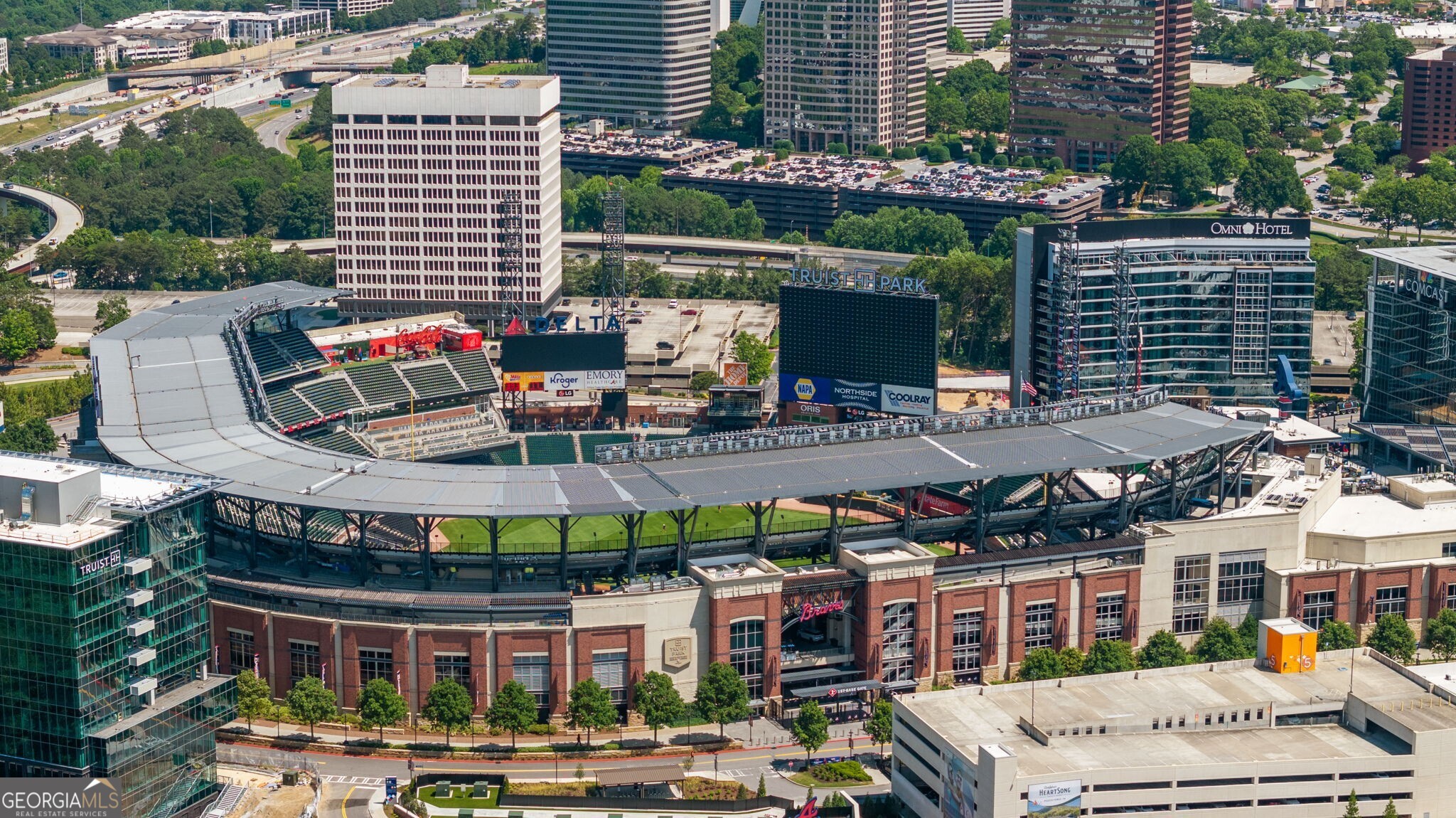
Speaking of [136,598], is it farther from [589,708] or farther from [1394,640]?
[1394,640]

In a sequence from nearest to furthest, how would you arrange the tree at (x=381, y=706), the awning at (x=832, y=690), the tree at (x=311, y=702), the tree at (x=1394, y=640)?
the tree at (x=381, y=706)
the tree at (x=311, y=702)
the awning at (x=832, y=690)
the tree at (x=1394, y=640)

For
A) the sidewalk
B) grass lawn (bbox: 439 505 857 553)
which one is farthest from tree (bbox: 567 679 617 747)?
grass lawn (bbox: 439 505 857 553)

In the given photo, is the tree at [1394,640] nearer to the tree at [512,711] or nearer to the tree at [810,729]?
the tree at [810,729]

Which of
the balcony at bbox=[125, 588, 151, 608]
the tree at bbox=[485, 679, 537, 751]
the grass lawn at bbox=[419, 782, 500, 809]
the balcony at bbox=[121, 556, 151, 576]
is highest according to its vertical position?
the balcony at bbox=[121, 556, 151, 576]

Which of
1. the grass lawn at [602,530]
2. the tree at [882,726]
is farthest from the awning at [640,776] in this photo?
the grass lawn at [602,530]

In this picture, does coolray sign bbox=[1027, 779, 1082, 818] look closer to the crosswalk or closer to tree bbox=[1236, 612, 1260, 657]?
tree bbox=[1236, 612, 1260, 657]

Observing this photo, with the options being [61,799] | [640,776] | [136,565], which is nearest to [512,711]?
[640,776]
